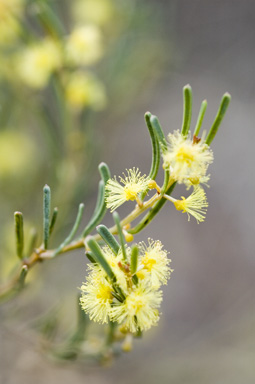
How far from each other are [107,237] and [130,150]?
1952 millimetres

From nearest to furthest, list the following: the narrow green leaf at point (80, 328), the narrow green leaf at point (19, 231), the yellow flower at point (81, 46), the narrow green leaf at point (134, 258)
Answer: the narrow green leaf at point (134, 258) → the narrow green leaf at point (19, 231) → the narrow green leaf at point (80, 328) → the yellow flower at point (81, 46)

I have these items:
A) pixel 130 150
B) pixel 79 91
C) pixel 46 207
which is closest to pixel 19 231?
pixel 46 207

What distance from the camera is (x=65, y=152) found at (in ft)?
3.72

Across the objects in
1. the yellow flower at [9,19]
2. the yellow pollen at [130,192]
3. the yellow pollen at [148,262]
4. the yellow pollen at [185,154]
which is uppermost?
the yellow flower at [9,19]

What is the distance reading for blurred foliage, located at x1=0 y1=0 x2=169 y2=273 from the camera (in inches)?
38.1

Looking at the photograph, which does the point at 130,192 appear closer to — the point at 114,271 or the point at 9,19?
the point at 114,271

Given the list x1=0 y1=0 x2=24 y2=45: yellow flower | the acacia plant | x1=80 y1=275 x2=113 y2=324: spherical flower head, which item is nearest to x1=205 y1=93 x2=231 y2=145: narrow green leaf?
the acacia plant

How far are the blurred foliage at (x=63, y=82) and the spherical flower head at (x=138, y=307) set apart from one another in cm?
60

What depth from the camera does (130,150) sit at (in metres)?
2.38

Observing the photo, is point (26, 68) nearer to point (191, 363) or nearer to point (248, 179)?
point (191, 363)

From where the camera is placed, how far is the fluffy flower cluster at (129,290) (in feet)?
1.50

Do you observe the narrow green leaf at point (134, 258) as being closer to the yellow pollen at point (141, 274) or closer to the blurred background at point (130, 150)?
the yellow pollen at point (141, 274)

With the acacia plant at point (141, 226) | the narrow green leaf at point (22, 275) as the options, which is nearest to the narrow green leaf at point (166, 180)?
the acacia plant at point (141, 226)

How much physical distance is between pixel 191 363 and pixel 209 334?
23cm
